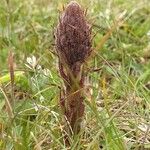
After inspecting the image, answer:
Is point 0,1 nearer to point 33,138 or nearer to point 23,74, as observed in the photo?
point 23,74

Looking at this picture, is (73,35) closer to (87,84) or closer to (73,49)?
(73,49)

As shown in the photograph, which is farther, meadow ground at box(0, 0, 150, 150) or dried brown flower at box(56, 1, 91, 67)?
meadow ground at box(0, 0, 150, 150)

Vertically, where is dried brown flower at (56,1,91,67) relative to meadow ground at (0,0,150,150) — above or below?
above

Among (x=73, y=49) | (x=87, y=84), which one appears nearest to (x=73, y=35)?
(x=73, y=49)

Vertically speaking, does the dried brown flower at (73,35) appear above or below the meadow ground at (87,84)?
above

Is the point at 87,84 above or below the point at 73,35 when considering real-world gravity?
below
